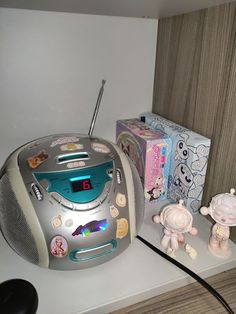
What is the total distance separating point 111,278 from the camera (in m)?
0.46

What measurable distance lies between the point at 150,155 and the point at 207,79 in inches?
8.0

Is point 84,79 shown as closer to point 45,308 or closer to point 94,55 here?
point 94,55

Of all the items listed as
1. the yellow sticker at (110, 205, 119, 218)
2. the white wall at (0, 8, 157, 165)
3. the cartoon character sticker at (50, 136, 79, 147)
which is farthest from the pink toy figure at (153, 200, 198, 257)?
the white wall at (0, 8, 157, 165)

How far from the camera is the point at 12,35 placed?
23.6 inches

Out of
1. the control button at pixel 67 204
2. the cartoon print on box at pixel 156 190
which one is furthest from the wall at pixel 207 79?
the control button at pixel 67 204

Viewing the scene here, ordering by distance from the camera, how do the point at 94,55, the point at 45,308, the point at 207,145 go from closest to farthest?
the point at 45,308
the point at 207,145
the point at 94,55

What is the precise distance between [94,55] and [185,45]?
0.22 meters

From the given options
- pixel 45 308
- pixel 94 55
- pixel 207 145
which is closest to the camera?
pixel 45 308

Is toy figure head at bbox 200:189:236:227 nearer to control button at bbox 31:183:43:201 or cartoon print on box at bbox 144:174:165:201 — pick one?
cartoon print on box at bbox 144:174:165:201

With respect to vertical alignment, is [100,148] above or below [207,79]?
below

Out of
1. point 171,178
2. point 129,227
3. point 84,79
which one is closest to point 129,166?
point 129,227

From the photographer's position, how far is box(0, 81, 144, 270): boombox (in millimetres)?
400

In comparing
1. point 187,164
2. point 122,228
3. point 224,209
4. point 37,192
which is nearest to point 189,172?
point 187,164

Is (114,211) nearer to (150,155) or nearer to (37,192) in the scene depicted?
(37,192)
